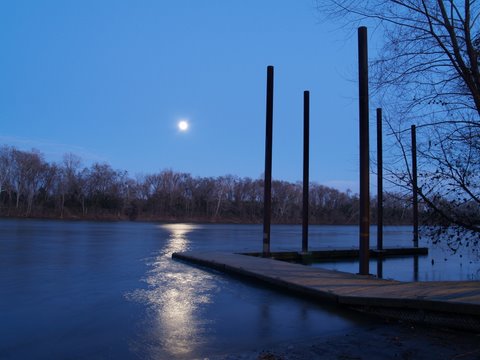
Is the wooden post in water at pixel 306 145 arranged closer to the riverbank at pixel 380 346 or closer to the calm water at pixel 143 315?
the calm water at pixel 143 315

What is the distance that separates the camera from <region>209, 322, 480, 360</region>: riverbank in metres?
5.16

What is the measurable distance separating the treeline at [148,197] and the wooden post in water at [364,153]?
237 feet

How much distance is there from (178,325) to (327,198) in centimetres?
13464

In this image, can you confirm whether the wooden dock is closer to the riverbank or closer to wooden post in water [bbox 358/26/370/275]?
the riverbank

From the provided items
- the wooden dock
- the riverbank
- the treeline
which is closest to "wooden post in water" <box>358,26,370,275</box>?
the wooden dock

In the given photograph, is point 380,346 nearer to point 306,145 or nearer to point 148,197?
point 306,145

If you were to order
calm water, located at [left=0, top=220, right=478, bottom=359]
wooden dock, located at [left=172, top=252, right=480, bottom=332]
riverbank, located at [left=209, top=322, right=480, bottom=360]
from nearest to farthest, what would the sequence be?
riverbank, located at [left=209, top=322, right=480, bottom=360] < calm water, located at [left=0, top=220, right=478, bottom=359] < wooden dock, located at [left=172, top=252, right=480, bottom=332]

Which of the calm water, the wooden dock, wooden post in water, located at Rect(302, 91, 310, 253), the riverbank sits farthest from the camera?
wooden post in water, located at Rect(302, 91, 310, 253)

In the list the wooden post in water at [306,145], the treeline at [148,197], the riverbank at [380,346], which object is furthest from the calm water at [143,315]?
the treeline at [148,197]

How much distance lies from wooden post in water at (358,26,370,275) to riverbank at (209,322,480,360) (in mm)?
4317

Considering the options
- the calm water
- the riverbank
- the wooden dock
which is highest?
the wooden dock

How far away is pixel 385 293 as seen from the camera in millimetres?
8102

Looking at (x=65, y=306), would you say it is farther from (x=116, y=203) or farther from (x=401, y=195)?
(x=116, y=203)

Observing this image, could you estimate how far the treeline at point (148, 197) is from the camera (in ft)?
309
